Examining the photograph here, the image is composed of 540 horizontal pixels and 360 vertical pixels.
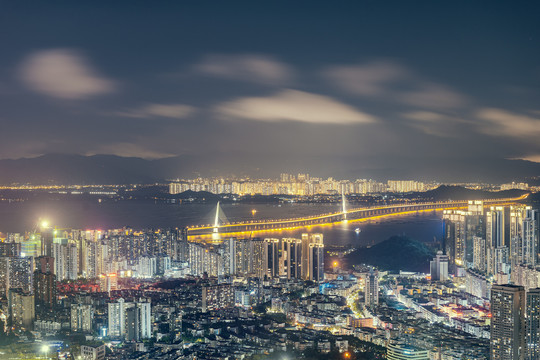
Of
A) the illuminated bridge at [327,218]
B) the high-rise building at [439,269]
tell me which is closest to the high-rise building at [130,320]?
the high-rise building at [439,269]

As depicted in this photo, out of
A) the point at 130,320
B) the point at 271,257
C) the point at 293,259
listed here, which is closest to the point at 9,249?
the point at 130,320

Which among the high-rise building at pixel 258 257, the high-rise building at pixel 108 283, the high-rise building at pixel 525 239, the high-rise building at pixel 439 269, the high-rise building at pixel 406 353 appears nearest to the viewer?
the high-rise building at pixel 406 353

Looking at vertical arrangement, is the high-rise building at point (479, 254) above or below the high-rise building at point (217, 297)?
above

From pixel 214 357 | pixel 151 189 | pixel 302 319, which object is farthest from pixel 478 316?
pixel 151 189

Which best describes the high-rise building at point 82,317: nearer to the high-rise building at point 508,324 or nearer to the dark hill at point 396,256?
the high-rise building at point 508,324

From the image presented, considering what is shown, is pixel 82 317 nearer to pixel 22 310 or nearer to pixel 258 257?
pixel 22 310

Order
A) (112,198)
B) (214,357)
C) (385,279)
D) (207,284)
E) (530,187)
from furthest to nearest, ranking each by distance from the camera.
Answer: (112,198) → (530,187) → (385,279) → (207,284) → (214,357)

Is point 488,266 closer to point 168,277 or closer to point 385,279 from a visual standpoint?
point 385,279
